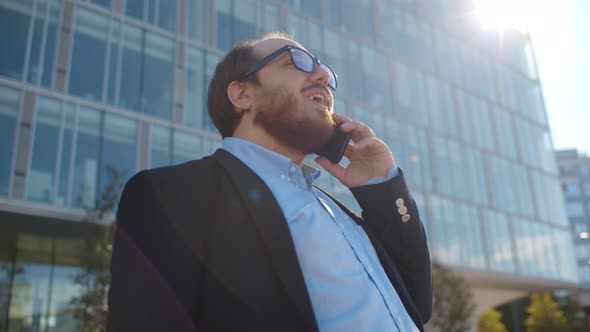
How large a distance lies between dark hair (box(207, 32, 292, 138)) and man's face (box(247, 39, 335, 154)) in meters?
0.06

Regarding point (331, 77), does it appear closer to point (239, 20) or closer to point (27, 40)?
point (27, 40)

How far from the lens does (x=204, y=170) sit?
143 centimetres

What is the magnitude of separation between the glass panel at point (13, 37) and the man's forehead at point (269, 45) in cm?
1239

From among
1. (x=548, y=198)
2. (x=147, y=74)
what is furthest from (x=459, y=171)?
(x=147, y=74)

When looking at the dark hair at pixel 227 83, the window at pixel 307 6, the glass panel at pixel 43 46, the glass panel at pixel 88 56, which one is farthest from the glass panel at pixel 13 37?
the dark hair at pixel 227 83

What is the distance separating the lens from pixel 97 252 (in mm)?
12445

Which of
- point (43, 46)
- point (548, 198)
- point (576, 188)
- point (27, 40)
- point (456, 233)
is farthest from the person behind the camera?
point (576, 188)

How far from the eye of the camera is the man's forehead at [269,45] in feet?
6.33

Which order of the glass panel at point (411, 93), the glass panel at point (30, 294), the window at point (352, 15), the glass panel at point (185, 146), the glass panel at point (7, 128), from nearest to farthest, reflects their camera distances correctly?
the glass panel at point (7, 128) < the glass panel at point (30, 294) < the glass panel at point (185, 146) < the window at point (352, 15) < the glass panel at point (411, 93)

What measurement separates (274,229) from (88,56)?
13.7 metres

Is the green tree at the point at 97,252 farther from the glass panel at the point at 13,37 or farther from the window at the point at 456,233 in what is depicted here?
the window at the point at 456,233

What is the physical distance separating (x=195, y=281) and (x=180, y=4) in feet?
54.4

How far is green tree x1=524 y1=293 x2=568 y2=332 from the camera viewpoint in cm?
2797

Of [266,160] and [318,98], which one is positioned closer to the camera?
[266,160]
